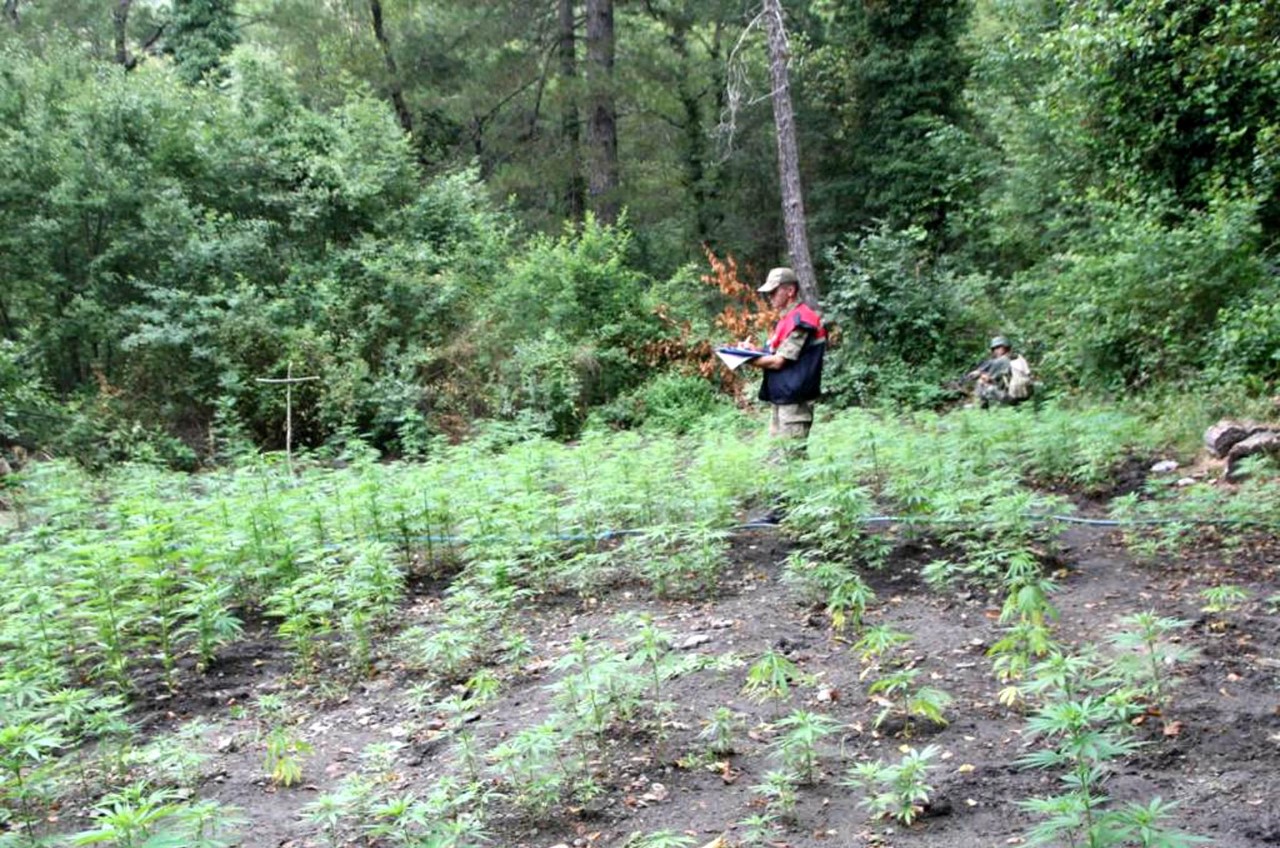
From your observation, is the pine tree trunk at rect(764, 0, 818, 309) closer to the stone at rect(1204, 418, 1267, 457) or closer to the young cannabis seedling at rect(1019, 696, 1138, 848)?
the stone at rect(1204, 418, 1267, 457)

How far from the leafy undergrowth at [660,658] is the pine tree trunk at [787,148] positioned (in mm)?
8602

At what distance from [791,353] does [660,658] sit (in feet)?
10.5

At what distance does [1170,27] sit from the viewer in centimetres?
1032

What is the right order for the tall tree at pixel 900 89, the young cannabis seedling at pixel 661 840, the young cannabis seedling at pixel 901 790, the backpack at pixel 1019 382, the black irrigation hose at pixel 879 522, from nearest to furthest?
the young cannabis seedling at pixel 661 840 < the young cannabis seedling at pixel 901 790 < the black irrigation hose at pixel 879 522 < the backpack at pixel 1019 382 < the tall tree at pixel 900 89

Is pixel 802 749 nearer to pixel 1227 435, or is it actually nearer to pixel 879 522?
pixel 879 522

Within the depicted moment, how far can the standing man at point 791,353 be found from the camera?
6.66 meters

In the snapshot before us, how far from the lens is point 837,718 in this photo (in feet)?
12.6

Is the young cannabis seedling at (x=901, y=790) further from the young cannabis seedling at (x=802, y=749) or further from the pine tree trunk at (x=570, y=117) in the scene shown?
the pine tree trunk at (x=570, y=117)

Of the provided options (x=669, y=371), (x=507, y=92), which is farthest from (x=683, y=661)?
(x=507, y=92)

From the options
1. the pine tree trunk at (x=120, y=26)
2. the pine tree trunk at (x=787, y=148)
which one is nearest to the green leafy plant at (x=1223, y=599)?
the pine tree trunk at (x=787, y=148)

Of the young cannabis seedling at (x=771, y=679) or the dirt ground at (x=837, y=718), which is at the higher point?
the young cannabis seedling at (x=771, y=679)

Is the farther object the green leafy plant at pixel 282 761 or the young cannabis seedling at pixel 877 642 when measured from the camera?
the young cannabis seedling at pixel 877 642

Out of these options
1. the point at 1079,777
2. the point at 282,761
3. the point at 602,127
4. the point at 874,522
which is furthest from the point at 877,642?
the point at 602,127

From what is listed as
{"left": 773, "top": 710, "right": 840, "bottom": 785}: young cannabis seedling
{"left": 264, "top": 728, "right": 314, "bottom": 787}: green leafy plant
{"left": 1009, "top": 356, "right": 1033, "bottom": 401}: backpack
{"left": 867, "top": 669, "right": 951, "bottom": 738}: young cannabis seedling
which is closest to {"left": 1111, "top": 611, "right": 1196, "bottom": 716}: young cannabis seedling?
{"left": 867, "top": 669, "right": 951, "bottom": 738}: young cannabis seedling
